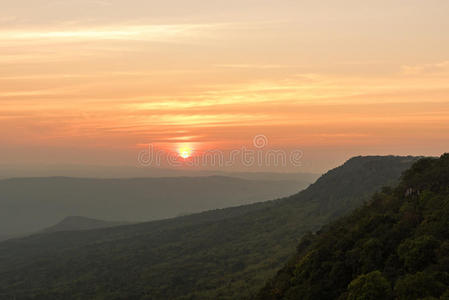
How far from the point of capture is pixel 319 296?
3700 centimetres

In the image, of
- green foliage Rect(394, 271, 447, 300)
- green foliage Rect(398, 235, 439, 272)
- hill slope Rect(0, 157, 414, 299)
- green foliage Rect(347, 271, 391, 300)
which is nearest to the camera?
green foliage Rect(394, 271, 447, 300)

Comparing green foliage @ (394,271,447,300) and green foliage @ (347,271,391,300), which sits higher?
green foliage @ (394,271,447,300)

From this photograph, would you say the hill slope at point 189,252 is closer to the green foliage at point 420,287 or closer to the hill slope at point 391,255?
the hill slope at point 391,255

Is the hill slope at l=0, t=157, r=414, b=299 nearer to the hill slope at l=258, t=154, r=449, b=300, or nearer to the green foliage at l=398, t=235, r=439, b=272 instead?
the hill slope at l=258, t=154, r=449, b=300

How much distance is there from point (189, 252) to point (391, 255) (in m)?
88.5

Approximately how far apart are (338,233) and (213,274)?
50.6m

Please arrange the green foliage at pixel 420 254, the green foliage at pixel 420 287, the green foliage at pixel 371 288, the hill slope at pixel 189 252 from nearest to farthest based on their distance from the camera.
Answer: the green foliage at pixel 420 287
the green foliage at pixel 371 288
the green foliage at pixel 420 254
the hill slope at pixel 189 252

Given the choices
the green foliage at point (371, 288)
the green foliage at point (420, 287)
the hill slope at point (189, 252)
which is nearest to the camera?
the green foliage at point (420, 287)

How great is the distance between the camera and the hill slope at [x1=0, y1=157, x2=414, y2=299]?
294 ft

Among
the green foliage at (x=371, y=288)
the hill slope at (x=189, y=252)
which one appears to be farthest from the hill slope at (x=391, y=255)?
the hill slope at (x=189, y=252)

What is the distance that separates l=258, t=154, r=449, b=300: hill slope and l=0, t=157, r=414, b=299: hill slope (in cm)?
3023

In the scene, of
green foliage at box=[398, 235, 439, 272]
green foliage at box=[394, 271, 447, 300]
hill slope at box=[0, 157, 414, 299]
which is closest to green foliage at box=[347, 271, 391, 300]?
green foliage at box=[394, 271, 447, 300]

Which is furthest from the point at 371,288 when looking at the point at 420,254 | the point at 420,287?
the point at 420,254

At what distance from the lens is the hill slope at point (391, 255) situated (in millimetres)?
30047
